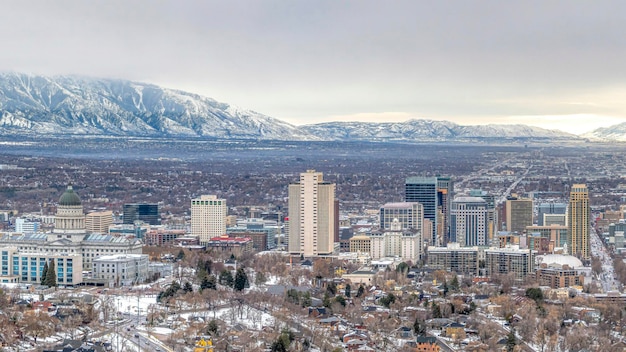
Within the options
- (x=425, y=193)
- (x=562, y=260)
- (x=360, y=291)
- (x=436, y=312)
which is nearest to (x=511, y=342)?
(x=436, y=312)

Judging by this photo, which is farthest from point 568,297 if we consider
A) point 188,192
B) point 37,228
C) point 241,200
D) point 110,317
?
point 188,192

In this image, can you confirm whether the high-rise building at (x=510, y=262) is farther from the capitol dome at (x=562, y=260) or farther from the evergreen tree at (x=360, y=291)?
the evergreen tree at (x=360, y=291)

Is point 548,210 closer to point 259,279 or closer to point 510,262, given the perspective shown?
point 510,262

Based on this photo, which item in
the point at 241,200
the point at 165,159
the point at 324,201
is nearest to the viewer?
the point at 324,201

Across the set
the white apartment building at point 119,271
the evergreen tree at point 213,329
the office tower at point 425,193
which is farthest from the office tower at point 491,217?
the evergreen tree at point 213,329

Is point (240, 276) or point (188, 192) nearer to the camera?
point (240, 276)

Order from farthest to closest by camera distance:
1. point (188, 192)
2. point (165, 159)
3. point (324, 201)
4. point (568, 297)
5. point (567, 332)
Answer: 1. point (165, 159)
2. point (188, 192)
3. point (324, 201)
4. point (568, 297)
5. point (567, 332)

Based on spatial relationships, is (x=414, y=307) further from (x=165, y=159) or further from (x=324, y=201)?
(x=165, y=159)
